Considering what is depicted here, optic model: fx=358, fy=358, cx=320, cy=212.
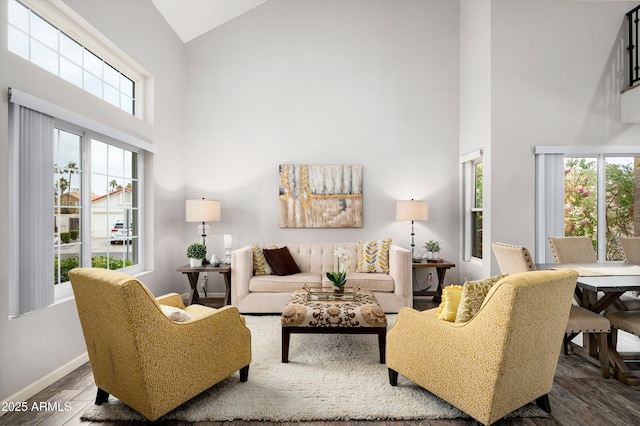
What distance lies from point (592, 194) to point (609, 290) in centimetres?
260

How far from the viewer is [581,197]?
4340mm

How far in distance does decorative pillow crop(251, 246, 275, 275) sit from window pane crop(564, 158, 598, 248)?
3650 mm

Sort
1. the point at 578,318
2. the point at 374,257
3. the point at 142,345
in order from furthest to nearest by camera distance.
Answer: the point at 374,257, the point at 578,318, the point at 142,345

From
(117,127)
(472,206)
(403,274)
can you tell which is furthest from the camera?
(472,206)

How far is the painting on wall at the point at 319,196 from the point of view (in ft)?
16.5

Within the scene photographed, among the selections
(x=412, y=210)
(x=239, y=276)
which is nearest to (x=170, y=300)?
(x=239, y=276)

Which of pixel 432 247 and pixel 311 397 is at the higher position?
pixel 432 247

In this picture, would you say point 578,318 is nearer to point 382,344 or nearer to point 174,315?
point 382,344

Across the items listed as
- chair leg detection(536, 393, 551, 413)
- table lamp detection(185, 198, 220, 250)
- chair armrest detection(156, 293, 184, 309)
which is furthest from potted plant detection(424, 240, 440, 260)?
chair armrest detection(156, 293, 184, 309)

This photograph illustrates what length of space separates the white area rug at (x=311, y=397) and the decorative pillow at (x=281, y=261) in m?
1.46

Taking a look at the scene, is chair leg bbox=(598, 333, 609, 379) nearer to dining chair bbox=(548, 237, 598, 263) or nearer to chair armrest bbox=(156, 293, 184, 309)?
dining chair bbox=(548, 237, 598, 263)

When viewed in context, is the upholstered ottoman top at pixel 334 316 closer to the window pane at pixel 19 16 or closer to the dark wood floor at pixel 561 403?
the dark wood floor at pixel 561 403

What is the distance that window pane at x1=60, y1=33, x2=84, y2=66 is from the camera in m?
2.88

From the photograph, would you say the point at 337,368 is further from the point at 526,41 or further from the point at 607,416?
the point at 526,41
